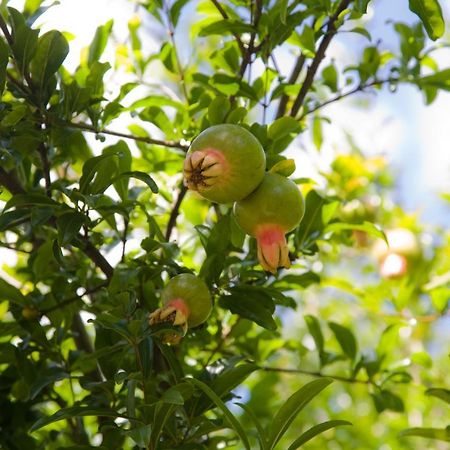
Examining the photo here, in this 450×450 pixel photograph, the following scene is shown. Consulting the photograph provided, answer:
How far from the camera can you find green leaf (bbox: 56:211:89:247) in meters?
1.03

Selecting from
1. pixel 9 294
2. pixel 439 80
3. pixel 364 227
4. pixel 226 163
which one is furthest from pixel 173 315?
pixel 439 80

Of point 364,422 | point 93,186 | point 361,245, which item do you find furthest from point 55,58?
point 364,422

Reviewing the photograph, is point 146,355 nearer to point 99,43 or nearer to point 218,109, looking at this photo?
point 218,109

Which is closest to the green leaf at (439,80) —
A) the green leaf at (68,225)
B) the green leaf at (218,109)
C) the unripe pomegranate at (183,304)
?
the green leaf at (218,109)

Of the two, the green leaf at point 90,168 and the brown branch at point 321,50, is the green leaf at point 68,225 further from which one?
the brown branch at point 321,50

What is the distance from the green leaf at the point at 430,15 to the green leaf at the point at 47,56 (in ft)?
1.92

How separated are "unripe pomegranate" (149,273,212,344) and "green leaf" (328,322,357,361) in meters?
0.52

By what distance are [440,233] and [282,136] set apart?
1.43 m

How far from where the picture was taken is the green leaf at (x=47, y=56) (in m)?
1.15

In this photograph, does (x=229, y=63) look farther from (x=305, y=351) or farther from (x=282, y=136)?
(x=305, y=351)

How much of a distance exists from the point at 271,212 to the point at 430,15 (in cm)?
42

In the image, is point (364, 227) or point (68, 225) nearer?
point (68, 225)

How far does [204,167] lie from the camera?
3.35 ft

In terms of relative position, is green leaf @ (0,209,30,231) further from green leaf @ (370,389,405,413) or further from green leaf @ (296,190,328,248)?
green leaf @ (370,389,405,413)
